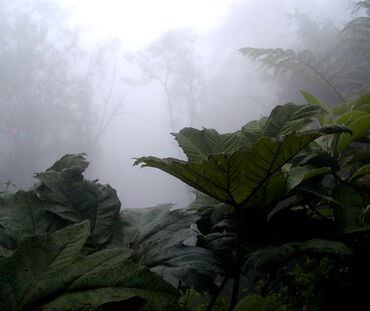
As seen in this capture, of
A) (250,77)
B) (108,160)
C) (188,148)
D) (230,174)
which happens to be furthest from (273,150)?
(108,160)

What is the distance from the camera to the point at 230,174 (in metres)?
0.40

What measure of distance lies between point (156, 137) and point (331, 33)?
34.2 meters

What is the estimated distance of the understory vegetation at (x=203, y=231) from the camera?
29 centimetres

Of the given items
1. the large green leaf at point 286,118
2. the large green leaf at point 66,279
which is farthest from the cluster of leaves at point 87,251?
the large green leaf at point 286,118

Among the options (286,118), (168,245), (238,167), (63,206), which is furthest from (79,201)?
(286,118)

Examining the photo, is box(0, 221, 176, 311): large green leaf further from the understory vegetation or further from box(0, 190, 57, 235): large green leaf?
box(0, 190, 57, 235): large green leaf

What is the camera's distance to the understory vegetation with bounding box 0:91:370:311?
289 mm

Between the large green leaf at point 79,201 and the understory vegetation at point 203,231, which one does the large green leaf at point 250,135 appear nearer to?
the understory vegetation at point 203,231

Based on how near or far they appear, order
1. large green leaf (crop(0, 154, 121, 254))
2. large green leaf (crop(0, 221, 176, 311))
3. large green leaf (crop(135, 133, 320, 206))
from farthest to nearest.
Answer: large green leaf (crop(0, 154, 121, 254)) → large green leaf (crop(135, 133, 320, 206)) → large green leaf (crop(0, 221, 176, 311))

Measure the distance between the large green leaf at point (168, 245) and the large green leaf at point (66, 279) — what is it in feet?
0.27

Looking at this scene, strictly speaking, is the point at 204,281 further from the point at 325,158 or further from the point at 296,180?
the point at 325,158

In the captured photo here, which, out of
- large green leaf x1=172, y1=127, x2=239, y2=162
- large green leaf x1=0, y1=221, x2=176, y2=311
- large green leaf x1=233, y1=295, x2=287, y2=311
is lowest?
large green leaf x1=233, y1=295, x2=287, y2=311

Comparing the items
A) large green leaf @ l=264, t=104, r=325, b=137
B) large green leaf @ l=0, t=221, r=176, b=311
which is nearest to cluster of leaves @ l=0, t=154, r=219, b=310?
large green leaf @ l=0, t=221, r=176, b=311

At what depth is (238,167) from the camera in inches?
15.7
